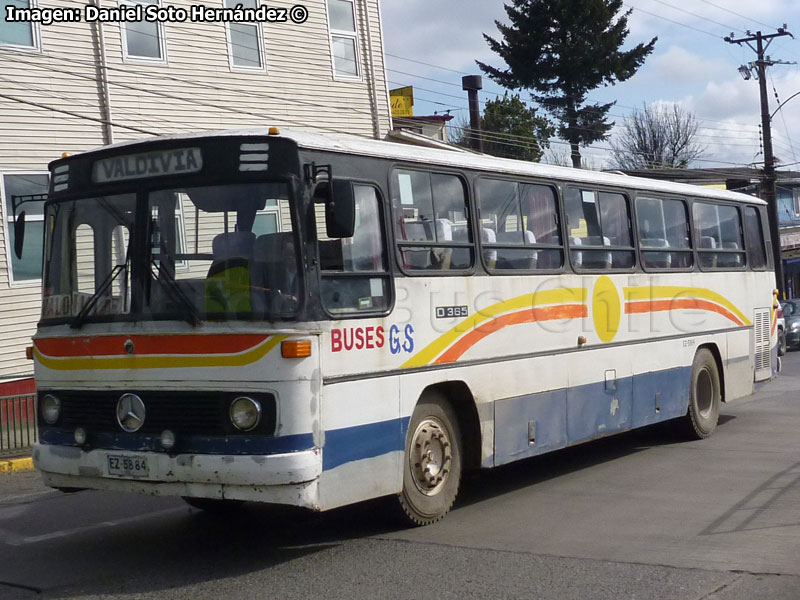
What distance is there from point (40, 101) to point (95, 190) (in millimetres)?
11039

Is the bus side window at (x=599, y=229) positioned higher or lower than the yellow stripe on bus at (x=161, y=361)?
higher

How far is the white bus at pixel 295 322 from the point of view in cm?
707

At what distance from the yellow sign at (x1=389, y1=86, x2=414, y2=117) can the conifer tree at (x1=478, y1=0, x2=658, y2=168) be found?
7.87 m

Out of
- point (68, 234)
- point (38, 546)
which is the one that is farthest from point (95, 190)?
point (38, 546)

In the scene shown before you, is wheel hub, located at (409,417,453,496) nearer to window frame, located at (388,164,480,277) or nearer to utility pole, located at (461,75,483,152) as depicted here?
window frame, located at (388,164,480,277)

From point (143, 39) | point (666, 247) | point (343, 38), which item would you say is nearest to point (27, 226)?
point (143, 39)

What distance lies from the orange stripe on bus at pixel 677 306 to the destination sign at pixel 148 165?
5.60 meters

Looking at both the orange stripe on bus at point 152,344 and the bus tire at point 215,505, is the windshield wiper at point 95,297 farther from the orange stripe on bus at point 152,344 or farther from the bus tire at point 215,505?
the bus tire at point 215,505

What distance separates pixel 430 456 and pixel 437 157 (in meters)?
2.48

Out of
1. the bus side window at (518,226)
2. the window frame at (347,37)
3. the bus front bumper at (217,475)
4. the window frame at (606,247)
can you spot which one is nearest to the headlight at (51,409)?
the bus front bumper at (217,475)

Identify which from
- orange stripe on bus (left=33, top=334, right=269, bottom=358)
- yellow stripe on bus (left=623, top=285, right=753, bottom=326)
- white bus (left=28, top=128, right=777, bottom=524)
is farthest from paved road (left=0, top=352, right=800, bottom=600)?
yellow stripe on bus (left=623, top=285, right=753, bottom=326)

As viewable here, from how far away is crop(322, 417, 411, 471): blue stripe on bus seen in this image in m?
7.21

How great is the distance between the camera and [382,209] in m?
8.09

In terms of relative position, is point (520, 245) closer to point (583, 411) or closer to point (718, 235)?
point (583, 411)
